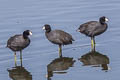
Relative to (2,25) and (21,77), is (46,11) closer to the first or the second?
(2,25)

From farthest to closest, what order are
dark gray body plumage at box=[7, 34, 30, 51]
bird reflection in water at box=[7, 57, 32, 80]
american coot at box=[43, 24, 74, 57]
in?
american coot at box=[43, 24, 74, 57], dark gray body plumage at box=[7, 34, 30, 51], bird reflection in water at box=[7, 57, 32, 80]

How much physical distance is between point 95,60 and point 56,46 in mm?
2613

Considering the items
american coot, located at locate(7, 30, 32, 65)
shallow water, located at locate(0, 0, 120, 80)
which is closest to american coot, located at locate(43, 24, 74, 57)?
shallow water, located at locate(0, 0, 120, 80)

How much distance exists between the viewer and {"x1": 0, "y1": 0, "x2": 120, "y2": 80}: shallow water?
55.0ft

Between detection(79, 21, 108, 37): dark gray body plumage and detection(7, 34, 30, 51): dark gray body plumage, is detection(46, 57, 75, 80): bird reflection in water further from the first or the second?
detection(79, 21, 108, 37): dark gray body plumage

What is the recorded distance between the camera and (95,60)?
18.2 m

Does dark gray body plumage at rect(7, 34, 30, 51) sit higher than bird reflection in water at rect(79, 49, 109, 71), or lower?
higher

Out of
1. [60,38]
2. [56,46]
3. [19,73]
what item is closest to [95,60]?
[60,38]

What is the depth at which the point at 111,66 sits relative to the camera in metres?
17.1

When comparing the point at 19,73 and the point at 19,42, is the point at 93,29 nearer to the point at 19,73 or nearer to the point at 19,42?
the point at 19,42

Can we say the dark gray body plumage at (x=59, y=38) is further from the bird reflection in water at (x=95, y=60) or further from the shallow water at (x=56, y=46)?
the bird reflection in water at (x=95, y=60)

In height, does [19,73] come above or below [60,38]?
below

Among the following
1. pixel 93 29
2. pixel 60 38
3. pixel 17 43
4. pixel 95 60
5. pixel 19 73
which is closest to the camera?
pixel 19 73

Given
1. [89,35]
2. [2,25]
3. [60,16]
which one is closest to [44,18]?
[60,16]
